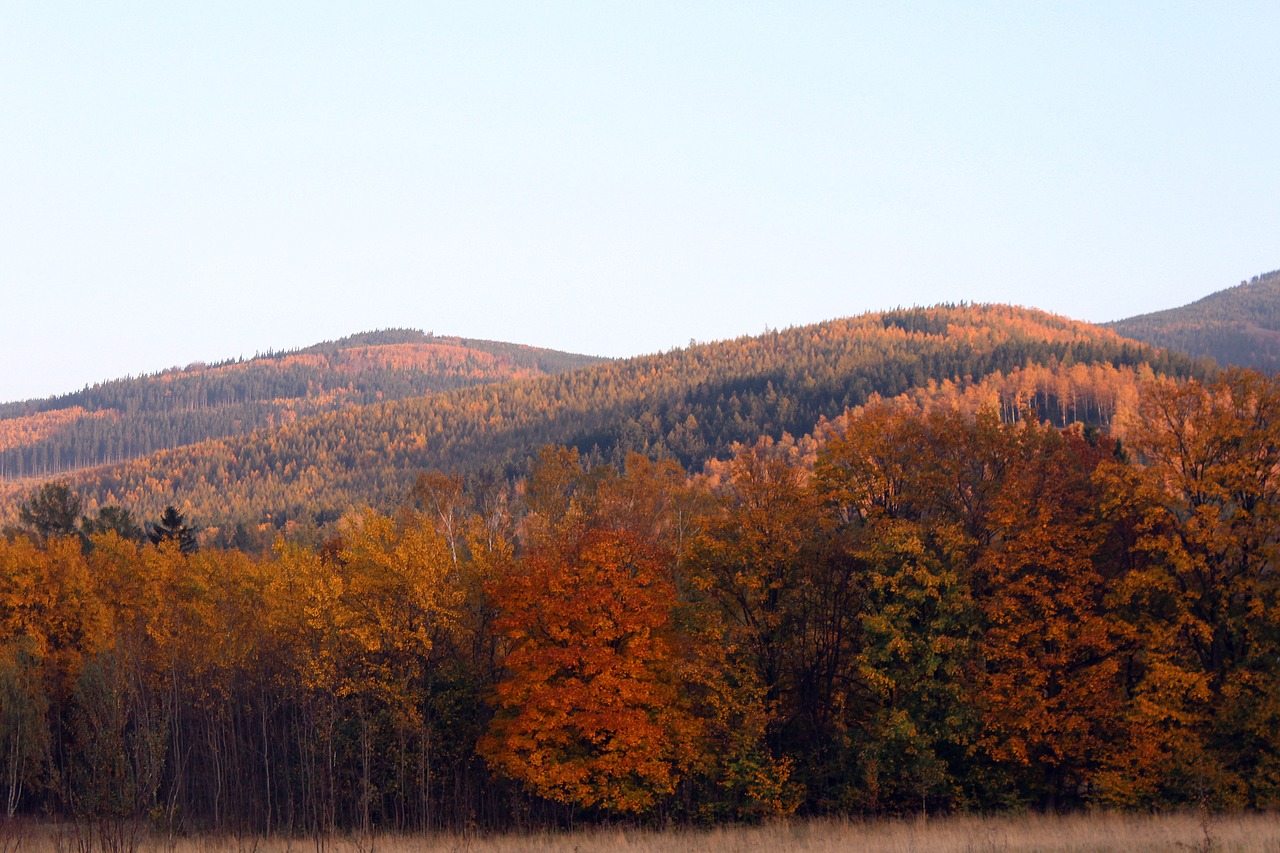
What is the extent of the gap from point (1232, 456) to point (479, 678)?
32365 mm

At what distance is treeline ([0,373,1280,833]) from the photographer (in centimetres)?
3769

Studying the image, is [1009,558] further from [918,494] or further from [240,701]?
[240,701]

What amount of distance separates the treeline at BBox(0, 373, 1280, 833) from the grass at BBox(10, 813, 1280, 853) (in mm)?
4407

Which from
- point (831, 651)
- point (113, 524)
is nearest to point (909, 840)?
point (831, 651)

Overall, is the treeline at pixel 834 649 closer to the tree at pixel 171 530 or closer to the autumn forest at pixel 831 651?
the autumn forest at pixel 831 651

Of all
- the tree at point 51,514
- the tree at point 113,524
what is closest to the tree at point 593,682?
the tree at point 113,524

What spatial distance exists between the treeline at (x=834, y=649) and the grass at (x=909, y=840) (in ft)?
14.5

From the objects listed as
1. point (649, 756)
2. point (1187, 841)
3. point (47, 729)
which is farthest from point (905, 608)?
point (47, 729)

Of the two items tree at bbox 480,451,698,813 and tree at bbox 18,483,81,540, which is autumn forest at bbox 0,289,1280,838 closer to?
tree at bbox 480,451,698,813

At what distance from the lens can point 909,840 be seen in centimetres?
2808

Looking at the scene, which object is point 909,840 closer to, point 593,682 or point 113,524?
point 593,682

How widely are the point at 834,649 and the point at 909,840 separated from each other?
686 inches

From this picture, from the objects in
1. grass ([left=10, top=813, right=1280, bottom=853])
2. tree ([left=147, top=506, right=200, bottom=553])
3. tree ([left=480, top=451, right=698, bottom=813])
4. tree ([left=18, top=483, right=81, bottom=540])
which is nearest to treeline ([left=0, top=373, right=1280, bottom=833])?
tree ([left=480, top=451, right=698, bottom=813])

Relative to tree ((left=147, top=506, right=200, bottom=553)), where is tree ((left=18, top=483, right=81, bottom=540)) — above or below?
Answer: above
